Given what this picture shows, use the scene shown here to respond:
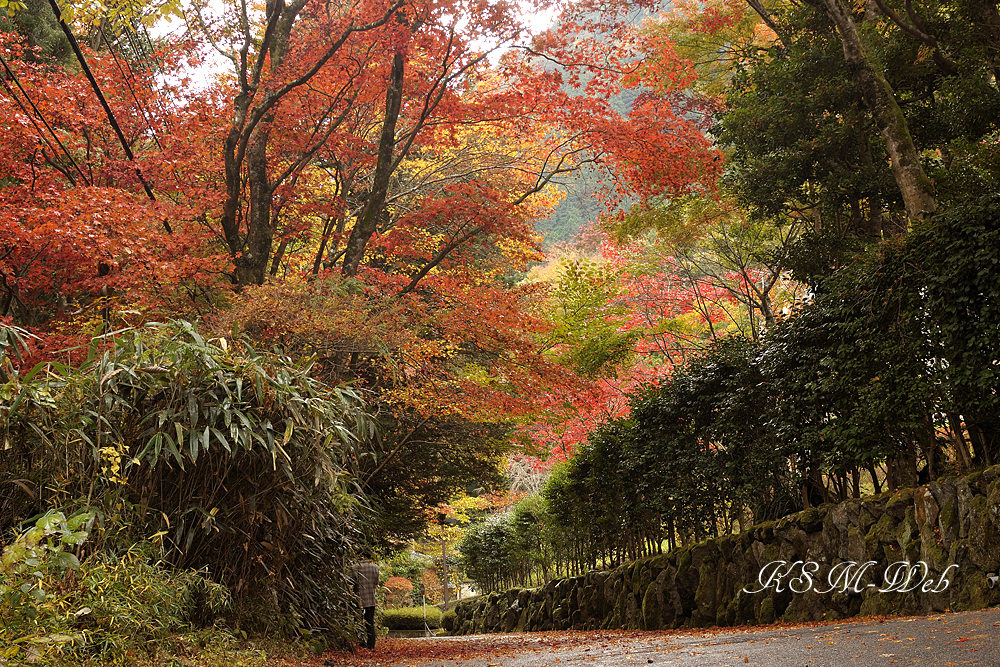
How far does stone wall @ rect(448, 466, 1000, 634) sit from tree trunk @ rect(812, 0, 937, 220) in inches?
99.3

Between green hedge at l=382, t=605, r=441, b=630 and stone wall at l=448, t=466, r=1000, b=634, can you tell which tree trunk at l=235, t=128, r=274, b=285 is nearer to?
stone wall at l=448, t=466, r=1000, b=634

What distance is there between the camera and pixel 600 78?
34.7 ft

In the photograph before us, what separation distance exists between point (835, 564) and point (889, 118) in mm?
4337

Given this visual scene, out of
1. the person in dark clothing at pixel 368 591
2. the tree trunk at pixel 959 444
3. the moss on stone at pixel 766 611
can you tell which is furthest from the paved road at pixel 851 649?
the person in dark clothing at pixel 368 591

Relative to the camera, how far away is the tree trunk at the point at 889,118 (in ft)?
21.2

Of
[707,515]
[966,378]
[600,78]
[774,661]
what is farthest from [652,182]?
[774,661]

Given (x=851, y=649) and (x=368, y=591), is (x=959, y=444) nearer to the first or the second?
(x=851, y=649)

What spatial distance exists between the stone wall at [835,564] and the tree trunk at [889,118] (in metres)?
2.52

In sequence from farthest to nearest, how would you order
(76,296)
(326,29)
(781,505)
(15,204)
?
(76,296)
(326,29)
(15,204)
(781,505)

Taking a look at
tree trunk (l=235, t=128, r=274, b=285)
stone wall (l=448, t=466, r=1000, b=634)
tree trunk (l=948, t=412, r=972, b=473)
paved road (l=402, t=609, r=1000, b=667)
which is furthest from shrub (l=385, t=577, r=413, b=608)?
tree trunk (l=948, t=412, r=972, b=473)

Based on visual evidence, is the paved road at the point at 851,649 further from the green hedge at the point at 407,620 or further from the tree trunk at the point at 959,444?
the green hedge at the point at 407,620

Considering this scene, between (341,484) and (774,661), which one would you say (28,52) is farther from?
(774,661)

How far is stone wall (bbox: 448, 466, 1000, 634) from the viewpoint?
4695 mm

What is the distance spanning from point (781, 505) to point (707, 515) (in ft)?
4.70
